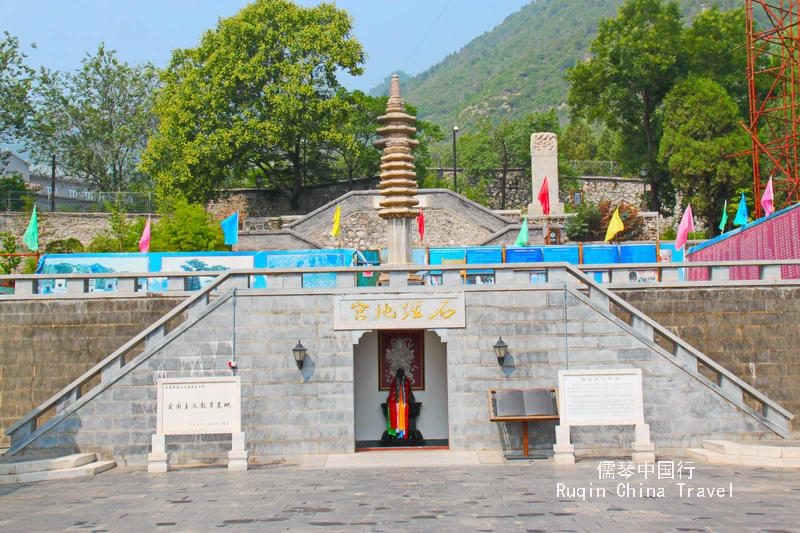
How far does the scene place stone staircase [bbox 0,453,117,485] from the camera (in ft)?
50.3

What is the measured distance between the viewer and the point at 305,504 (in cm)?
1266

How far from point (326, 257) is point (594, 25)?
545 feet

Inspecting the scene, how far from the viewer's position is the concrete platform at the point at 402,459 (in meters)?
16.4

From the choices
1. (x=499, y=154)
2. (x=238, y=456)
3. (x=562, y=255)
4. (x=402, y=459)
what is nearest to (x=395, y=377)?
(x=402, y=459)

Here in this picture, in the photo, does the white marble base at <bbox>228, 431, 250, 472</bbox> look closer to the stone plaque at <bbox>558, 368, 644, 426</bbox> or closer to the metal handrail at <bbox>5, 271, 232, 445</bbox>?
the metal handrail at <bbox>5, 271, 232, 445</bbox>

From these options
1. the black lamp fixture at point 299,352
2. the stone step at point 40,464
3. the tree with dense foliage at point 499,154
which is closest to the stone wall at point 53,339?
the stone step at point 40,464

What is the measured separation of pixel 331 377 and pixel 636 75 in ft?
103

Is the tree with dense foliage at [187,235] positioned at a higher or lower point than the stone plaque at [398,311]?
higher

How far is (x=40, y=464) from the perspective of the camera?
51.2 feet

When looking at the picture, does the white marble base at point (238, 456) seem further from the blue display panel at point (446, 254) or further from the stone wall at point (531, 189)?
the stone wall at point (531, 189)

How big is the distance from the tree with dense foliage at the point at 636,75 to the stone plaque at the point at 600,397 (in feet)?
96.9

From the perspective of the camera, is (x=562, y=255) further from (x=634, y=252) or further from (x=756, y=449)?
(x=756, y=449)

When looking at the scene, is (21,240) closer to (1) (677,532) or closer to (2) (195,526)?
(2) (195,526)

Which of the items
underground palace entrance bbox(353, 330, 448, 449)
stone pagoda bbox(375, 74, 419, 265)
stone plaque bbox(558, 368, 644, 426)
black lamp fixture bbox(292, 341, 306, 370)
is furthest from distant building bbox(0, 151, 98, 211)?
stone plaque bbox(558, 368, 644, 426)
